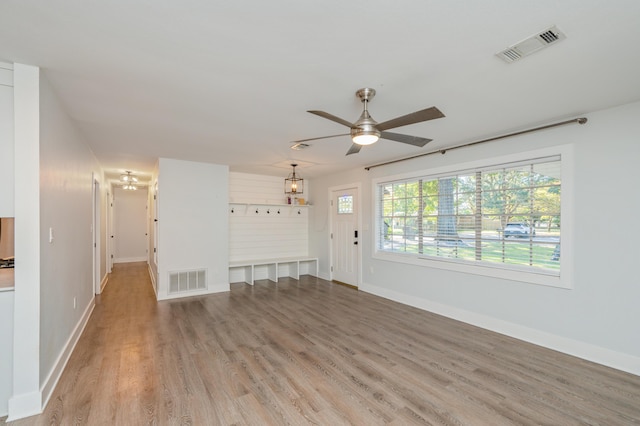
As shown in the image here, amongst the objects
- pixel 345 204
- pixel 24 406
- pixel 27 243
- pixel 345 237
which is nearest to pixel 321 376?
pixel 24 406

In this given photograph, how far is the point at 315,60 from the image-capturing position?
2004mm

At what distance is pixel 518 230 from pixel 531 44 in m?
2.44

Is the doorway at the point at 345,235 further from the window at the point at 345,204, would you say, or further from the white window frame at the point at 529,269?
the white window frame at the point at 529,269

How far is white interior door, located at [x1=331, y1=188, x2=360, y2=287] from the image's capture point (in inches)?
236

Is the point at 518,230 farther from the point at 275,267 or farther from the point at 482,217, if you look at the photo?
the point at 275,267

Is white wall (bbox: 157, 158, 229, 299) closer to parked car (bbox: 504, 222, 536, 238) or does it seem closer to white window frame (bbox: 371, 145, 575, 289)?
white window frame (bbox: 371, 145, 575, 289)

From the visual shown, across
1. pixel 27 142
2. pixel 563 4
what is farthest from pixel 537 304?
pixel 27 142

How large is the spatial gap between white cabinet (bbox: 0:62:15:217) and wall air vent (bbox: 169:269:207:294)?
3.27m

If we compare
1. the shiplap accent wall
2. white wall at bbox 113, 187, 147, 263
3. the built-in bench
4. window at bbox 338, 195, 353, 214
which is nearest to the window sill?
window at bbox 338, 195, 353, 214

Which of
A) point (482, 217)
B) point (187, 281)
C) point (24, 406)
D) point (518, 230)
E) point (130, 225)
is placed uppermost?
point (482, 217)

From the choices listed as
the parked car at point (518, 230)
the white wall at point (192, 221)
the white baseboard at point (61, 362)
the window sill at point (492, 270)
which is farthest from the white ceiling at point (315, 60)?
the white baseboard at point (61, 362)

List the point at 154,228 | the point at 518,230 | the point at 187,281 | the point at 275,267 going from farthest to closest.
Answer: the point at 275,267 → the point at 154,228 → the point at 187,281 → the point at 518,230

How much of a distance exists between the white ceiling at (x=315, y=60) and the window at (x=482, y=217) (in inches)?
27.7

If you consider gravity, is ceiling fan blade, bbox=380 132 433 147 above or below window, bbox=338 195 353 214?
above
